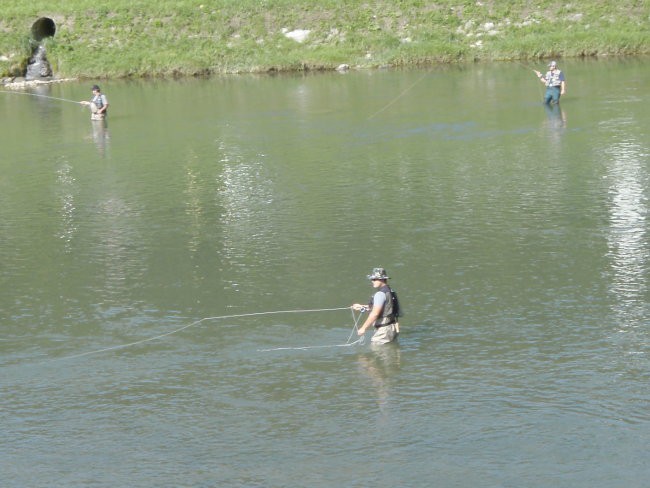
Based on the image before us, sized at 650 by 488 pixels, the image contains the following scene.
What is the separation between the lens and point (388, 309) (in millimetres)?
17844

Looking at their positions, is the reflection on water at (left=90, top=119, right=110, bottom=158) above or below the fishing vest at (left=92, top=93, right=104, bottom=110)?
below

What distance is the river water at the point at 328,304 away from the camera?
14.9 metres

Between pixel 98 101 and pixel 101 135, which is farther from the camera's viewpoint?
pixel 98 101

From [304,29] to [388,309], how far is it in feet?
163

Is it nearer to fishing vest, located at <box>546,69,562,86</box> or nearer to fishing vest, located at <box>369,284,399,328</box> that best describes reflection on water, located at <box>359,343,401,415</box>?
fishing vest, located at <box>369,284,399,328</box>

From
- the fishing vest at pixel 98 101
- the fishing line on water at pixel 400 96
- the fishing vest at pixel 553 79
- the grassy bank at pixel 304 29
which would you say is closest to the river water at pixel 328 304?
the fishing vest at pixel 553 79

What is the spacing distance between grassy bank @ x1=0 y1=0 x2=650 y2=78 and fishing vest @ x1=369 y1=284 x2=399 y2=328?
44.5m

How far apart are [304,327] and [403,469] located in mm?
5884

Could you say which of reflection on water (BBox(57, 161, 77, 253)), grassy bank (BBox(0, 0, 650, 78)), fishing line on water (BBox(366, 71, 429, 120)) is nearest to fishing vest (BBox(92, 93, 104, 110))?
reflection on water (BBox(57, 161, 77, 253))

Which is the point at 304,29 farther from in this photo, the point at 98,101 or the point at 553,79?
the point at 553,79

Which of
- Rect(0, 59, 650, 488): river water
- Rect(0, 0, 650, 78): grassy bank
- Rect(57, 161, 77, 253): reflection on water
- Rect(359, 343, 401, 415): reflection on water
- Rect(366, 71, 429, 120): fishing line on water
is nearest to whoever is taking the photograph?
Rect(0, 59, 650, 488): river water

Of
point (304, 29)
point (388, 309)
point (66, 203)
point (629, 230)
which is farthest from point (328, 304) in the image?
point (304, 29)

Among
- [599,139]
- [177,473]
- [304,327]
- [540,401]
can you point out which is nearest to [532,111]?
[599,139]

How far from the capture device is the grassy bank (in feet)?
201
